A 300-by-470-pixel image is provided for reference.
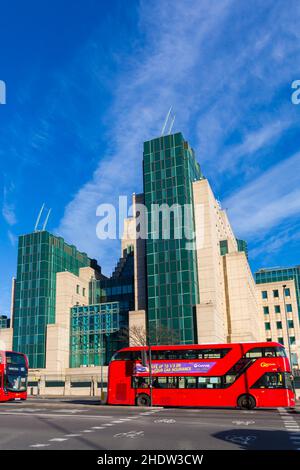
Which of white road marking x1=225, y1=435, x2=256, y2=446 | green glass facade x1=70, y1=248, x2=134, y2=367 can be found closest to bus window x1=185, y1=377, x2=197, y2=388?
white road marking x1=225, y1=435, x2=256, y2=446

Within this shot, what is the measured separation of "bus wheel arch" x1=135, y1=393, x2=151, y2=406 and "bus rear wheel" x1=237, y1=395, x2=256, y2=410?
6.41 meters

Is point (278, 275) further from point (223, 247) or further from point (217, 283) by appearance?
point (217, 283)

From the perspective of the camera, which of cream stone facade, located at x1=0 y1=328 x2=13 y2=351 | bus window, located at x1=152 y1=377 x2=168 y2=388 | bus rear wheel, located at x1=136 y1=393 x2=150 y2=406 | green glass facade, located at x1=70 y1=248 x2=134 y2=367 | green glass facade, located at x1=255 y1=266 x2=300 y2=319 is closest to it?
bus window, located at x1=152 y1=377 x2=168 y2=388

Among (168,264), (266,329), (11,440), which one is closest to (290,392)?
(11,440)

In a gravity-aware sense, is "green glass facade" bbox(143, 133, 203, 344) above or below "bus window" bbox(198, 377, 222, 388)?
above

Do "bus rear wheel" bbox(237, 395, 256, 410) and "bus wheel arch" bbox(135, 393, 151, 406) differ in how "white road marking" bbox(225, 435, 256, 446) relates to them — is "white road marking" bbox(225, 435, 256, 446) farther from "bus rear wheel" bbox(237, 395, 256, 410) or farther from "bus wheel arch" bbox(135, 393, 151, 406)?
"bus wheel arch" bbox(135, 393, 151, 406)

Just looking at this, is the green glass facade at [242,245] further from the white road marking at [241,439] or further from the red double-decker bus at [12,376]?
the white road marking at [241,439]

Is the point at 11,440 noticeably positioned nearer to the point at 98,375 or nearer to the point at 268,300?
the point at 98,375

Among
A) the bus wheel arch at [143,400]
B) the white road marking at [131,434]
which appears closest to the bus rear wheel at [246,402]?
the bus wheel arch at [143,400]

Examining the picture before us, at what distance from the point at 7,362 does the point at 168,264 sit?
1572 inches

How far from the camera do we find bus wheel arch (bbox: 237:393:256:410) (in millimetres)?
28562

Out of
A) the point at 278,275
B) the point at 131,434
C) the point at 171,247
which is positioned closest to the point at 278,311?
the point at 278,275

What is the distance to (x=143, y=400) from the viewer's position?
105 ft

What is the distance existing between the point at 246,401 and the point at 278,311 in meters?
85.1
